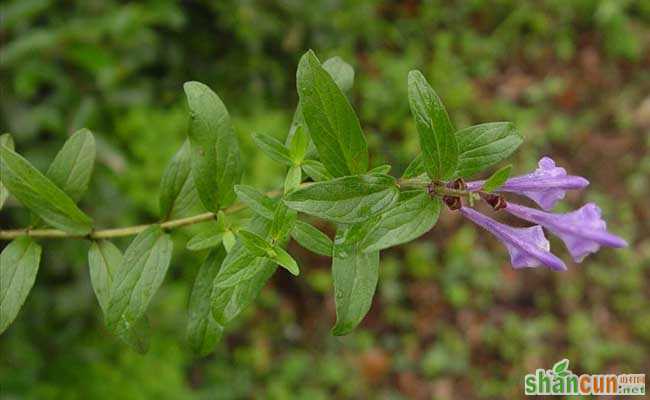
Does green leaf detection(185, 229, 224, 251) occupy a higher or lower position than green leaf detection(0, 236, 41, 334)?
higher

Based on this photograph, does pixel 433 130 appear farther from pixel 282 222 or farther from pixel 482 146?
pixel 282 222

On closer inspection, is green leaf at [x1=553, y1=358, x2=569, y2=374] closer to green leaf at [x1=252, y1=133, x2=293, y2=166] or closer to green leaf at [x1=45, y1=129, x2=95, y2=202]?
green leaf at [x1=252, y1=133, x2=293, y2=166]

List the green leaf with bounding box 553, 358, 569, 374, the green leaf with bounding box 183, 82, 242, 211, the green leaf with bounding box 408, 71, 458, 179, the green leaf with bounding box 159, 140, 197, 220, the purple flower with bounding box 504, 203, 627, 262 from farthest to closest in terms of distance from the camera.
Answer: the green leaf with bounding box 553, 358, 569, 374
the green leaf with bounding box 159, 140, 197, 220
the green leaf with bounding box 183, 82, 242, 211
the green leaf with bounding box 408, 71, 458, 179
the purple flower with bounding box 504, 203, 627, 262

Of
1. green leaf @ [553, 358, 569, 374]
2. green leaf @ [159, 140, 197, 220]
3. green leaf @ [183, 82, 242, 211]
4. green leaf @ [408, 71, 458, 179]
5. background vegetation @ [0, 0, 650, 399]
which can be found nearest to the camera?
green leaf @ [408, 71, 458, 179]

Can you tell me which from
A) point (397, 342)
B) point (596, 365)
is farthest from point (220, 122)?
point (596, 365)

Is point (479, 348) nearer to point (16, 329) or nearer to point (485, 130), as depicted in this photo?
point (16, 329)

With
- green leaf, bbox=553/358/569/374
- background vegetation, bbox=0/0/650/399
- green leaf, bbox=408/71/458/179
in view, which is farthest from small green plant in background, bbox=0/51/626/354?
background vegetation, bbox=0/0/650/399
